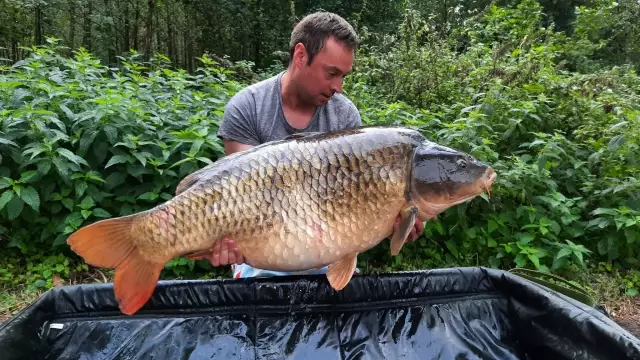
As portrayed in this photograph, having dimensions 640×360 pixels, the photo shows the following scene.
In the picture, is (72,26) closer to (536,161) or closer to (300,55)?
(536,161)

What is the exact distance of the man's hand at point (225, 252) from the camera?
1.18m

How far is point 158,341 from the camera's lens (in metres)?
1.31

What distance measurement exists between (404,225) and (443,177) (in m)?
0.15

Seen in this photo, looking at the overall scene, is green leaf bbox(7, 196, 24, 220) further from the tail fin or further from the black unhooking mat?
the tail fin

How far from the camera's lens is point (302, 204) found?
3.89 feet

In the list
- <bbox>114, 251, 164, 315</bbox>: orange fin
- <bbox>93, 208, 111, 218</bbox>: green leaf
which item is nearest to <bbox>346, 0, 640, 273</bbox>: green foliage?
<bbox>93, 208, 111, 218</bbox>: green leaf

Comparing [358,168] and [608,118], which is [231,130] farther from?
[608,118]

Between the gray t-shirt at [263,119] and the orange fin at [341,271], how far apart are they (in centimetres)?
53

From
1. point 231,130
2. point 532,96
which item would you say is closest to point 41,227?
point 231,130

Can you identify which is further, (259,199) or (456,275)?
(456,275)

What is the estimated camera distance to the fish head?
1.21 meters

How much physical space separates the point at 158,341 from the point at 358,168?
26.8 inches

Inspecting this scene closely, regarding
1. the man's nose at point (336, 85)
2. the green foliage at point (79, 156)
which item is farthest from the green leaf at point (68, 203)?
the man's nose at point (336, 85)

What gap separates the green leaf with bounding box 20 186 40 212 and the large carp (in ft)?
3.90
